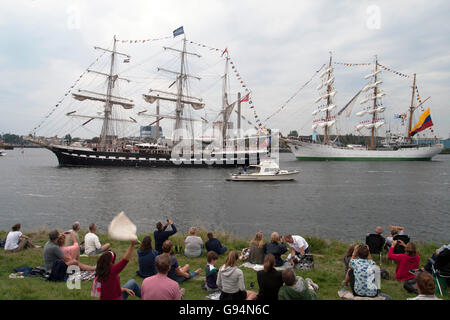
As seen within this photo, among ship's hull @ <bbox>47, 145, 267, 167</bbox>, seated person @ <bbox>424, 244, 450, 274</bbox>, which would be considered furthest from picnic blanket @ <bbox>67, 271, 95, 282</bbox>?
ship's hull @ <bbox>47, 145, 267, 167</bbox>

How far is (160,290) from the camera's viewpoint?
4.56 metres

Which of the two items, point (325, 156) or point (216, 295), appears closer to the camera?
point (216, 295)

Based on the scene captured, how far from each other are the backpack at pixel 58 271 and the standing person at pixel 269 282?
453cm

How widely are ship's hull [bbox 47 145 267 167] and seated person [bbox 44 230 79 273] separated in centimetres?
6368

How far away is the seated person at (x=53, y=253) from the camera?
6922 millimetres

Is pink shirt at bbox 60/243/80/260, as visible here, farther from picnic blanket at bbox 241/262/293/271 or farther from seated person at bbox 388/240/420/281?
seated person at bbox 388/240/420/281

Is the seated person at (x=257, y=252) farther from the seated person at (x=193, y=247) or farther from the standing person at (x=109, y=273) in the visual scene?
the standing person at (x=109, y=273)

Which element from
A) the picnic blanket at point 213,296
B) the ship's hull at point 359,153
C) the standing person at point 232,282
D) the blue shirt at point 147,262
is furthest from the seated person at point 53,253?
the ship's hull at point 359,153

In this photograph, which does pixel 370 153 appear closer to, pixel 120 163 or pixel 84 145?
pixel 120 163

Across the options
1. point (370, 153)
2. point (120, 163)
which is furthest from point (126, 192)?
point (370, 153)

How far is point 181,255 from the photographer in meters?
9.94

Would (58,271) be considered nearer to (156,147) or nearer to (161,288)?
(161,288)

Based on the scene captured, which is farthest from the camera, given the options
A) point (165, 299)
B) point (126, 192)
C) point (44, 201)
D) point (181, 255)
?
point (126, 192)
